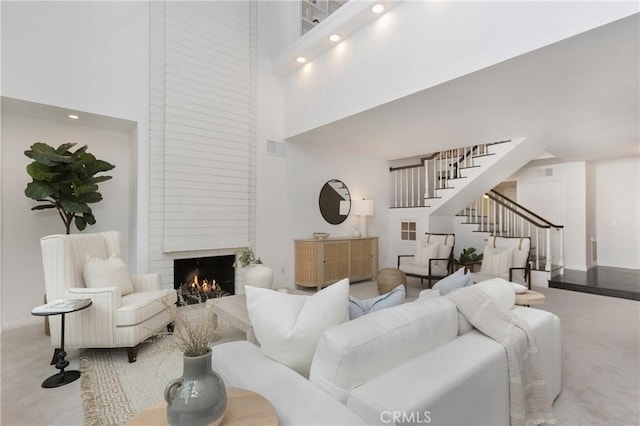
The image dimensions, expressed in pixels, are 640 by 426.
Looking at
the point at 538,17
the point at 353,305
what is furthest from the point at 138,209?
the point at 538,17

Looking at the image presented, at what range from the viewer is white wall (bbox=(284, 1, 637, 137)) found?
239cm

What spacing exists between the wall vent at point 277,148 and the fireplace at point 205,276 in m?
1.81

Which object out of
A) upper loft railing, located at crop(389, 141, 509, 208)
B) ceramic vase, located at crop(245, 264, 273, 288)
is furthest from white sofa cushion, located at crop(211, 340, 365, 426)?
upper loft railing, located at crop(389, 141, 509, 208)

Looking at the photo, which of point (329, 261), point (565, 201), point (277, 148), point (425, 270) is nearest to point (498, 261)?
point (425, 270)

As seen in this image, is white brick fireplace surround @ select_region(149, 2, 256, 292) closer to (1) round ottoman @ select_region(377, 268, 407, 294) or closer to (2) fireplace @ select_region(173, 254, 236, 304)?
(2) fireplace @ select_region(173, 254, 236, 304)

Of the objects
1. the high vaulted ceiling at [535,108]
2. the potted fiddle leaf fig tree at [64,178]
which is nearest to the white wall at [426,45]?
the high vaulted ceiling at [535,108]

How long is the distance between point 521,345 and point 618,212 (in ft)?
24.7

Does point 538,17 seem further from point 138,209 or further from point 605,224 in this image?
point 605,224

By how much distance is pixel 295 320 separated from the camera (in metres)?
1.35

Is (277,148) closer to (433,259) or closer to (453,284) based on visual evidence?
(433,259)

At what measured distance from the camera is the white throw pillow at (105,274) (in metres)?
2.91

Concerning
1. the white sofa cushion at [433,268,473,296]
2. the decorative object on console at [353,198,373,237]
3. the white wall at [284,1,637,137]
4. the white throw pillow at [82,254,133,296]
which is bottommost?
the white throw pillow at [82,254,133,296]

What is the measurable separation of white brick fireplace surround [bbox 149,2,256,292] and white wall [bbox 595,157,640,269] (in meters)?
7.70

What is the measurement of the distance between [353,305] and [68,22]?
175 inches
